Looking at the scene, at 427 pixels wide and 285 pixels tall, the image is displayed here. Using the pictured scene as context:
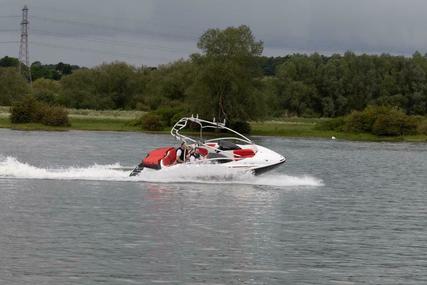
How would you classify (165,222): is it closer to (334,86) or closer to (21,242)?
(21,242)

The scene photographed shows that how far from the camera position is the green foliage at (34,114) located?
113m

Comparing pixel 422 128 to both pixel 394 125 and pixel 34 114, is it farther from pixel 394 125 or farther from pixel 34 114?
pixel 34 114

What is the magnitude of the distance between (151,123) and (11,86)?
36.4 m

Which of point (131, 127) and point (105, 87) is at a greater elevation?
point (105, 87)

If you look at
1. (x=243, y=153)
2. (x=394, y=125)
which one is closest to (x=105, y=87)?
(x=394, y=125)

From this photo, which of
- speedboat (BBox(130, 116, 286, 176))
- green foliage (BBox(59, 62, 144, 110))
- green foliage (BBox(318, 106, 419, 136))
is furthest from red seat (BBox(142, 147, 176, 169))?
green foliage (BBox(59, 62, 144, 110))

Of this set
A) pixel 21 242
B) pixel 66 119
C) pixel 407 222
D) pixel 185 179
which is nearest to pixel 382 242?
A: pixel 407 222

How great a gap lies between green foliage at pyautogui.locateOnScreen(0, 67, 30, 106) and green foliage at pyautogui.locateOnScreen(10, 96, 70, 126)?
2902 cm

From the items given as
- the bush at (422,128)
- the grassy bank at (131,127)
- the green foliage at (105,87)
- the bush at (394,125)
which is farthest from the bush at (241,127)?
the green foliage at (105,87)

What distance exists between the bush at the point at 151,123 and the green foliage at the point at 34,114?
9.63 metres

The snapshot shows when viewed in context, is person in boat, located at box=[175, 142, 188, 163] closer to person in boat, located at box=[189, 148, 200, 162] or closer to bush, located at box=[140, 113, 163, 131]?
person in boat, located at box=[189, 148, 200, 162]

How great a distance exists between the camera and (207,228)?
31453 millimetres

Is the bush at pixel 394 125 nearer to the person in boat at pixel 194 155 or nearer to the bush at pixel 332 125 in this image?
the bush at pixel 332 125

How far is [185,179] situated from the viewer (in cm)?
4478
